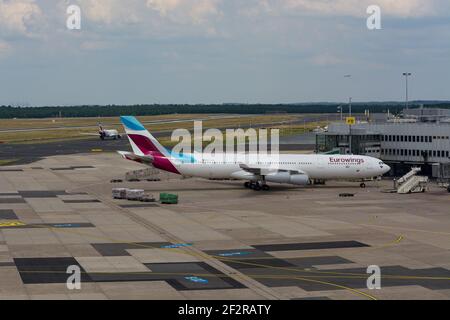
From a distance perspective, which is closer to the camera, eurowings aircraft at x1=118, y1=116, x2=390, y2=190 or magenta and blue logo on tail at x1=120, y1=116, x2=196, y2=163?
eurowings aircraft at x1=118, y1=116, x2=390, y2=190

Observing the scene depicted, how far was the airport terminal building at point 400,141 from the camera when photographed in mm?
106188

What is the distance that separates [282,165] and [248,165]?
4403mm

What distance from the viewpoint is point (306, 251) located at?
5784 cm

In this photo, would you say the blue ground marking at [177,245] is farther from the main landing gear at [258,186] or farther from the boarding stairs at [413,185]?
the boarding stairs at [413,185]

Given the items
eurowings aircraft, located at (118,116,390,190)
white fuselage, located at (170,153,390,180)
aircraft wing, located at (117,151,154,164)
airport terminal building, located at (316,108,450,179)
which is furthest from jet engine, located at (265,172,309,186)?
airport terminal building, located at (316,108,450,179)

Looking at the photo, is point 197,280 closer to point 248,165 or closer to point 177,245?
point 177,245

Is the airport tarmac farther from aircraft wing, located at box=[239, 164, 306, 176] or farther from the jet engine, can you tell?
aircraft wing, located at box=[239, 164, 306, 176]

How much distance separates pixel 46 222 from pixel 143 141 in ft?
94.3

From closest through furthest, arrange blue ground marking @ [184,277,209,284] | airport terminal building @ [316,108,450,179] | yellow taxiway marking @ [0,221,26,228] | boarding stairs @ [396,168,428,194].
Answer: blue ground marking @ [184,277,209,284]
yellow taxiway marking @ [0,221,26,228]
boarding stairs @ [396,168,428,194]
airport terminal building @ [316,108,450,179]

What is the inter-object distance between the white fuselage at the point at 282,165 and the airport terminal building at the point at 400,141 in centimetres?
1030

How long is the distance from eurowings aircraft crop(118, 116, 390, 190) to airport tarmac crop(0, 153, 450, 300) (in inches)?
78.9

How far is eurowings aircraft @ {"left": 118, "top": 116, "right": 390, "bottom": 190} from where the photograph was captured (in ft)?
317

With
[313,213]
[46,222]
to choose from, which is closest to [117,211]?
[46,222]
